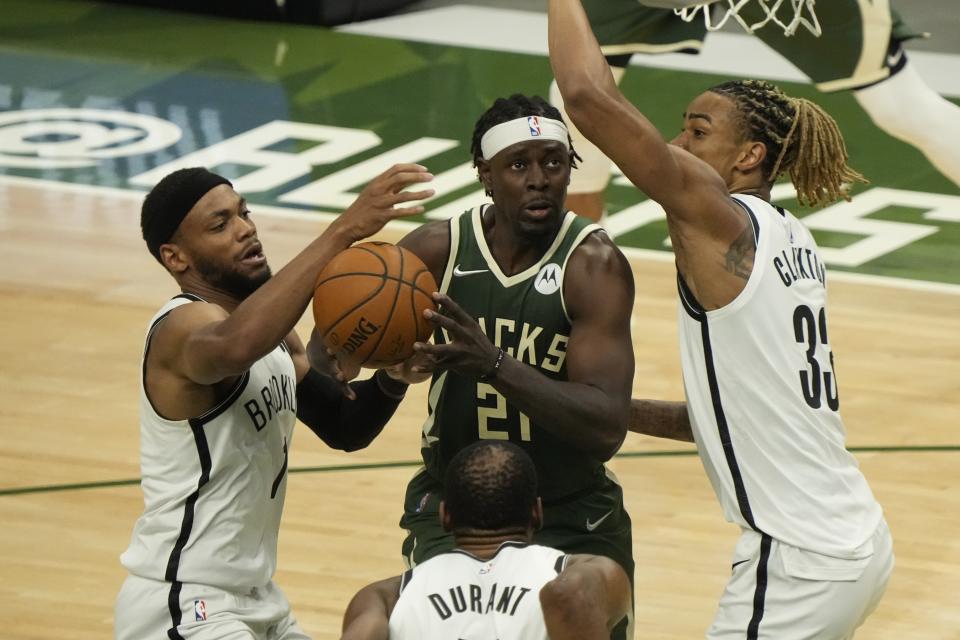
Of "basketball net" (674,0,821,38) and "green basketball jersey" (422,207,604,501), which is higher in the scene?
"basketball net" (674,0,821,38)

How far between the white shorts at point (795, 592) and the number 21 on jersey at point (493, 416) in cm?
72

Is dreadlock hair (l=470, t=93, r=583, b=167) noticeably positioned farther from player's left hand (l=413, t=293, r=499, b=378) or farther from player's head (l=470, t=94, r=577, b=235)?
player's left hand (l=413, t=293, r=499, b=378)

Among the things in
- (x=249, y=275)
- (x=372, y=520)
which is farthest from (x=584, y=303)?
(x=372, y=520)

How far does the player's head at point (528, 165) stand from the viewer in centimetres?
474

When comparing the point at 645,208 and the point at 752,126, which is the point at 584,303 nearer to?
the point at 752,126

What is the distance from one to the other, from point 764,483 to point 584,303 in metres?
0.71

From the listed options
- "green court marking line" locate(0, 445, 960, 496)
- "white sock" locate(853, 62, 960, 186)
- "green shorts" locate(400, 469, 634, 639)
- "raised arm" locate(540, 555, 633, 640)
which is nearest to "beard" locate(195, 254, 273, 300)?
"green shorts" locate(400, 469, 634, 639)

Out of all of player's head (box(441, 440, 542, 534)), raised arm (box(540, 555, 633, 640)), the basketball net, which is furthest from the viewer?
the basketball net

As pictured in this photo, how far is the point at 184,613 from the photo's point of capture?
451 cm

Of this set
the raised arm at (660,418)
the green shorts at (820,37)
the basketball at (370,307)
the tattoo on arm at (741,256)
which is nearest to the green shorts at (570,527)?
the raised arm at (660,418)

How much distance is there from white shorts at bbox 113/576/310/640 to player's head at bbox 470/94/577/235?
3.98 feet

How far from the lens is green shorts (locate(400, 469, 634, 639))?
16.0 ft

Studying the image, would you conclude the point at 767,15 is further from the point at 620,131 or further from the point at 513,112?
the point at 620,131

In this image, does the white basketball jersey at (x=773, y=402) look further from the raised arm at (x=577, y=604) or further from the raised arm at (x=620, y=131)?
the raised arm at (x=577, y=604)
